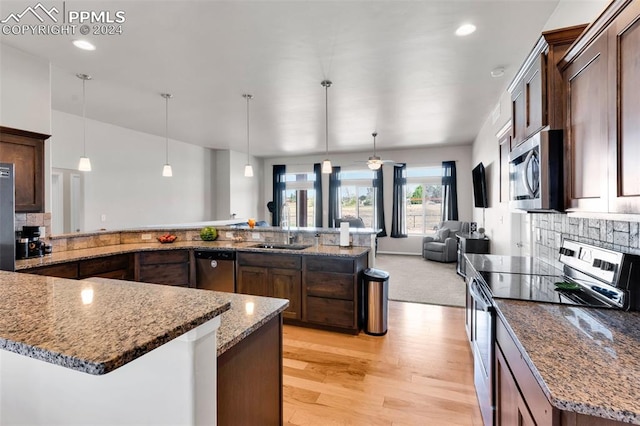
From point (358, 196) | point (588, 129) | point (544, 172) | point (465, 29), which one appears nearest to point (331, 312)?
point (544, 172)

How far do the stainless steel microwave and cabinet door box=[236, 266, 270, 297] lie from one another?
9.09 ft

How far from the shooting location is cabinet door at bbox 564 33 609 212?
1197 mm

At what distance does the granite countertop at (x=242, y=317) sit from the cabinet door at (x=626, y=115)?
4.71 feet

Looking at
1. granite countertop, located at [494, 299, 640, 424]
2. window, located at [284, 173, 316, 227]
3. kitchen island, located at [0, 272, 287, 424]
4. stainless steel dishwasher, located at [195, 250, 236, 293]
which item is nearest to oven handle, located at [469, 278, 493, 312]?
granite countertop, located at [494, 299, 640, 424]

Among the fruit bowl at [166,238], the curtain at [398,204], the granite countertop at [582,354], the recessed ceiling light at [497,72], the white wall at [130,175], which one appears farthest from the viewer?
Answer: the curtain at [398,204]

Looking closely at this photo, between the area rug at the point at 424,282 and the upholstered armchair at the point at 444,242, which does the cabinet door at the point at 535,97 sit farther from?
the upholstered armchair at the point at 444,242

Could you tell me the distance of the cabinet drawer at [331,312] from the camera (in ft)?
10.8

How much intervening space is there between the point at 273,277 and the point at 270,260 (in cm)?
21

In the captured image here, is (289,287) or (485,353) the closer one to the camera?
(485,353)

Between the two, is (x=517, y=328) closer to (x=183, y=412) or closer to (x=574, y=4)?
(x=183, y=412)

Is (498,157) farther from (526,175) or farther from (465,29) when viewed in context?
(526,175)

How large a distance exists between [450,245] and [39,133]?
24.1ft

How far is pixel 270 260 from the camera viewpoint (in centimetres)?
358

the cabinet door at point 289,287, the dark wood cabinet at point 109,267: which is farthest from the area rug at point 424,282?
the dark wood cabinet at point 109,267
